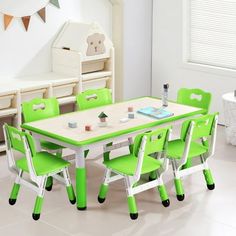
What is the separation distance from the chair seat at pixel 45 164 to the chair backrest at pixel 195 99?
1.64 metres

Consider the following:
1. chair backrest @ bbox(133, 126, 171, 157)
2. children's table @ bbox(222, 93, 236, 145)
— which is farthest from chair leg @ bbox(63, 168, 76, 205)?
children's table @ bbox(222, 93, 236, 145)

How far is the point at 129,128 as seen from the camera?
564cm

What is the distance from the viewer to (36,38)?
297 inches

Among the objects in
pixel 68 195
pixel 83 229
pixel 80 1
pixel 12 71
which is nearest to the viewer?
pixel 83 229

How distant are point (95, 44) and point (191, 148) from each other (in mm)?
2277

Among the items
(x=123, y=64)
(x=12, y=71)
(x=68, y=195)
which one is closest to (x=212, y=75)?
(x=123, y=64)

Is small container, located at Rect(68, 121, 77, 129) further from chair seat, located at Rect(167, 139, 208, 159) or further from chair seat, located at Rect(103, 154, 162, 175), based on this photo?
chair seat, located at Rect(167, 139, 208, 159)

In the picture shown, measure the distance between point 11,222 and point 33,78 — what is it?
8.15ft

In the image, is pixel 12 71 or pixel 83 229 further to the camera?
pixel 12 71

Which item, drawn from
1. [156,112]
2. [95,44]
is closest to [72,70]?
[95,44]

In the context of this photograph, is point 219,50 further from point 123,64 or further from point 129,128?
point 129,128

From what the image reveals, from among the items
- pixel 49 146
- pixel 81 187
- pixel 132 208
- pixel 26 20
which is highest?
pixel 26 20

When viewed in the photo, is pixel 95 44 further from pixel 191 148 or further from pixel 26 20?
pixel 191 148

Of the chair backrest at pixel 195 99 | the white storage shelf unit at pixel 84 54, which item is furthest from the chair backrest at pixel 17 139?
the white storage shelf unit at pixel 84 54
